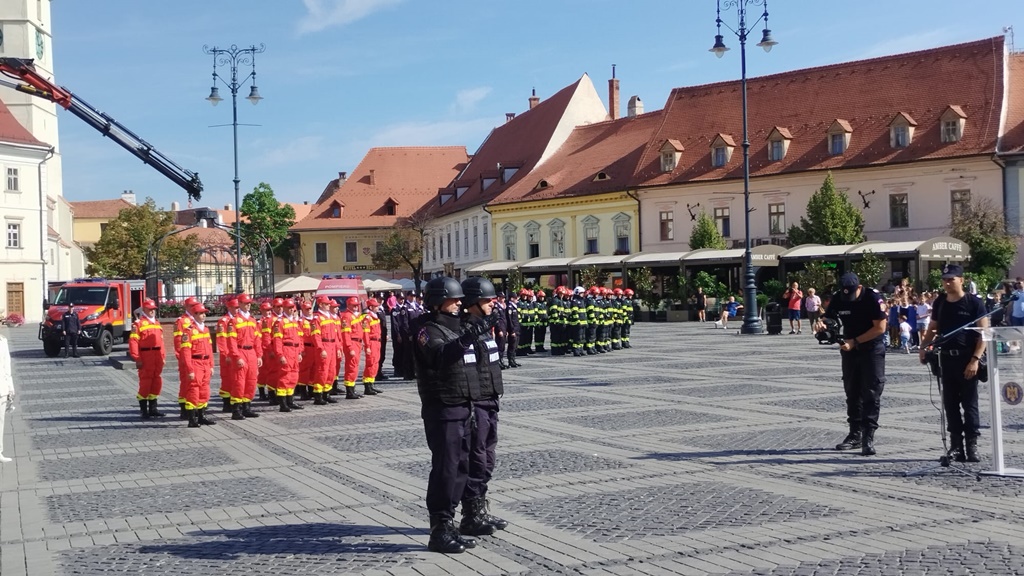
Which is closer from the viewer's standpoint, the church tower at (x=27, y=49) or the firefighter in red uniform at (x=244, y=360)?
the firefighter in red uniform at (x=244, y=360)

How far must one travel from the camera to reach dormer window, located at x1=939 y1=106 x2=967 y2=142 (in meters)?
47.7

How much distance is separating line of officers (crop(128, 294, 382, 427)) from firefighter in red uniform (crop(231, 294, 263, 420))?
0.01 m

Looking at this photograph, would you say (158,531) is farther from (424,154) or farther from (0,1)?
(424,154)

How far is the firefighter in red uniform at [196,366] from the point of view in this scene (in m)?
14.1

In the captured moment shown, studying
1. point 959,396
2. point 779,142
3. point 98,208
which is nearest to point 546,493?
point 959,396

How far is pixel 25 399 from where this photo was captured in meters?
18.9

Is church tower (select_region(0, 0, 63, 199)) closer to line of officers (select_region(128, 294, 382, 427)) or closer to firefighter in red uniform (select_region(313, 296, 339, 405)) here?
line of officers (select_region(128, 294, 382, 427))

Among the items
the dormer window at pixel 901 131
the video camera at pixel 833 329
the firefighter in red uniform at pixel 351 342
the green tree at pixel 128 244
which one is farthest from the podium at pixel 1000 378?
the green tree at pixel 128 244

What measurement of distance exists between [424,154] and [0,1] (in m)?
32.3

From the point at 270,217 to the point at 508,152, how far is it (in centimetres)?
2978

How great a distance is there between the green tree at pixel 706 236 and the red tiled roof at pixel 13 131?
40911 millimetres

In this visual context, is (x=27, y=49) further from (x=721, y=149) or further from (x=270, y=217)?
(x=721, y=149)

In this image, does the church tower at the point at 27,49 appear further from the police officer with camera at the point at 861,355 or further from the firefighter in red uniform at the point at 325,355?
the police officer with camera at the point at 861,355

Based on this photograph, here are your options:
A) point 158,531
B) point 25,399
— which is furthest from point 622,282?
point 158,531
